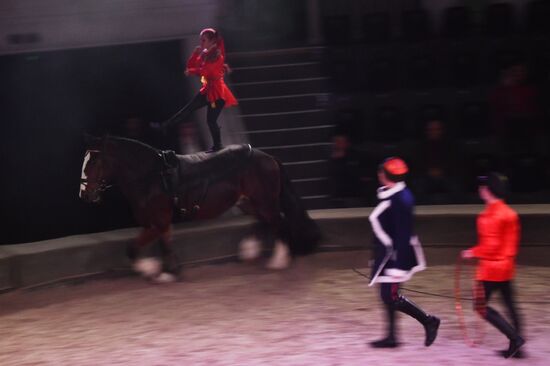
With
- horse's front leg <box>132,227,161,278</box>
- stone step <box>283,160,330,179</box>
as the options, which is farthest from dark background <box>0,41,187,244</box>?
stone step <box>283,160,330,179</box>

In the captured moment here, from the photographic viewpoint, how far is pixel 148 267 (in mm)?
9688

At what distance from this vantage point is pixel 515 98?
477 inches

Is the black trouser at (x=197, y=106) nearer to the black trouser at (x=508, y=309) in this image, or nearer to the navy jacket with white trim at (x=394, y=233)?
the navy jacket with white trim at (x=394, y=233)

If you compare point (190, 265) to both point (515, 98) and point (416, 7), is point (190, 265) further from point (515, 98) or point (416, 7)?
point (416, 7)

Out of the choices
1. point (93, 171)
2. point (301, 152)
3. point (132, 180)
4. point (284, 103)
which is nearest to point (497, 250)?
→ point (132, 180)

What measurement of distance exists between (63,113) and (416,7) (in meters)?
6.47

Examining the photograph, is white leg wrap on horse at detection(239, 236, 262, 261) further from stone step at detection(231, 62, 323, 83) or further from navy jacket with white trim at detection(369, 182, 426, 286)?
stone step at detection(231, 62, 323, 83)

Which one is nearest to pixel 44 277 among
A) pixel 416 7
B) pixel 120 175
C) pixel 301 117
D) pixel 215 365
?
pixel 120 175

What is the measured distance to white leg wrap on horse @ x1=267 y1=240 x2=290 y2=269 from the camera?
1008 cm

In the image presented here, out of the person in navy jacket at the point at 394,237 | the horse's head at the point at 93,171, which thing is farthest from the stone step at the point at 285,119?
the person in navy jacket at the point at 394,237

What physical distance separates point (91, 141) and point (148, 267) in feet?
4.95

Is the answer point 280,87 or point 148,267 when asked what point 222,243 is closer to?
point 148,267

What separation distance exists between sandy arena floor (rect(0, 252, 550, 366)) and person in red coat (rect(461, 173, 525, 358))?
0.28 meters

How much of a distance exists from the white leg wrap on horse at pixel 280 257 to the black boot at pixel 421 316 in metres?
3.32
